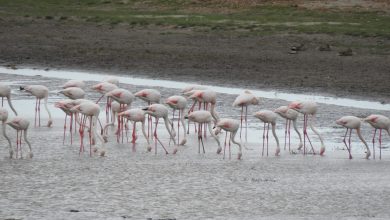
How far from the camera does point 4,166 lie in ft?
46.9

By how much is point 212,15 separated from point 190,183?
2847 cm

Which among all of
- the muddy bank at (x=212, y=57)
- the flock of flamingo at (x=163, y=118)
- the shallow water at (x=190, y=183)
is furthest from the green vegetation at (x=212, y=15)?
the shallow water at (x=190, y=183)

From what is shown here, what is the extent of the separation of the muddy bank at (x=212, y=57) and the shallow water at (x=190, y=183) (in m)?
7.26

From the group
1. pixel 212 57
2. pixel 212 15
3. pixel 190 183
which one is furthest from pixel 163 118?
pixel 212 15

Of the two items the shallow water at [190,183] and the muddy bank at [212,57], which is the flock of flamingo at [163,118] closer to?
the shallow water at [190,183]

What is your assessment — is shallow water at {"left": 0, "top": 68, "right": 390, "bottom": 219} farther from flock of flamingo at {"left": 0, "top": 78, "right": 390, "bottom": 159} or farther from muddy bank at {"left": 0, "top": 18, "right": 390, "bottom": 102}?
muddy bank at {"left": 0, "top": 18, "right": 390, "bottom": 102}

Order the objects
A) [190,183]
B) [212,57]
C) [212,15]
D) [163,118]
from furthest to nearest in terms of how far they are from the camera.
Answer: [212,15]
[212,57]
[163,118]
[190,183]

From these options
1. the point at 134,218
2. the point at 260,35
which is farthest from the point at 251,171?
the point at 260,35

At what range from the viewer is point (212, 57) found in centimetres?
2958

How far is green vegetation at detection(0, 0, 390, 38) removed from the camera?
1398 inches

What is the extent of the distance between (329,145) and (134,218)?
6103 mm

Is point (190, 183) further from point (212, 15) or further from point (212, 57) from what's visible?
point (212, 15)

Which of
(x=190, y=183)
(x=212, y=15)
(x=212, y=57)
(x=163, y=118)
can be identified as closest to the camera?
(x=190, y=183)

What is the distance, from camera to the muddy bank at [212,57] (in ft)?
81.2
